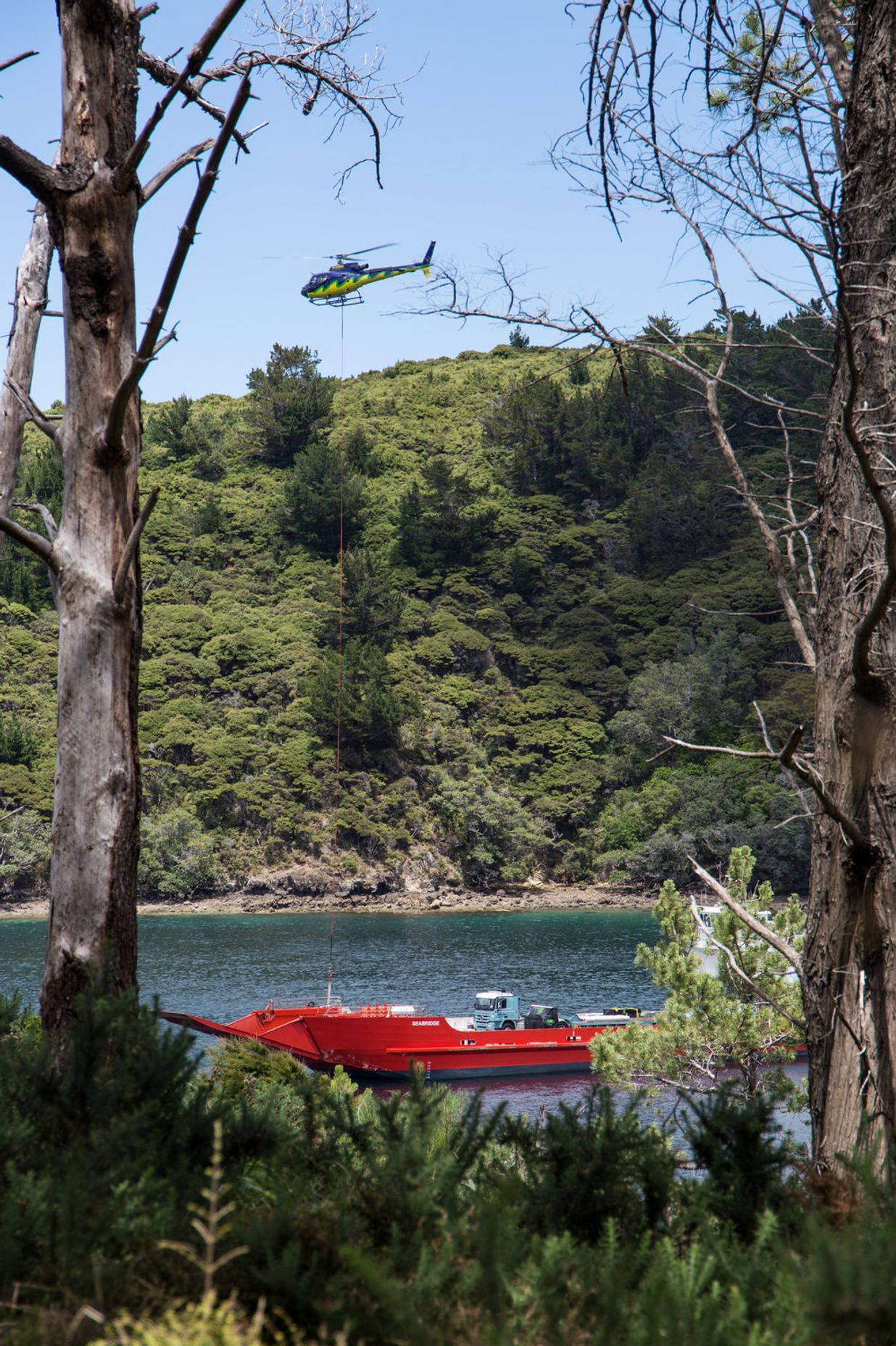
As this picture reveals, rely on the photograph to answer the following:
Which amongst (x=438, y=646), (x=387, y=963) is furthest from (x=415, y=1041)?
(x=438, y=646)

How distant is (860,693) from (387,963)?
33988 mm

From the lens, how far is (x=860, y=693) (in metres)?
3.88

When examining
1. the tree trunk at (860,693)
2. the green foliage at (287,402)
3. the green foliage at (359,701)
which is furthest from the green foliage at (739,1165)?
the green foliage at (287,402)

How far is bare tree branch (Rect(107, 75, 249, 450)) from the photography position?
308cm

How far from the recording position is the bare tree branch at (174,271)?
308 cm

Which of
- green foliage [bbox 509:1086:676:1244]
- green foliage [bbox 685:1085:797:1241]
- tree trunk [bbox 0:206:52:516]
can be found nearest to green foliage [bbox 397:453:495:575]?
tree trunk [bbox 0:206:52:516]

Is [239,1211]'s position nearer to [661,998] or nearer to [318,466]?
[661,998]

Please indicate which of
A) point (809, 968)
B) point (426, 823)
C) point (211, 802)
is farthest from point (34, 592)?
→ point (809, 968)

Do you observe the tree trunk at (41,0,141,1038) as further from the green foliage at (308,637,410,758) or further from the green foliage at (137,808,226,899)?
the green foliage at (308,637,410,758)

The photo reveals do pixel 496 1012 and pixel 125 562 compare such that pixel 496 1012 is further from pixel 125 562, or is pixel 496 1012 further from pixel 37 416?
pixel 125 562

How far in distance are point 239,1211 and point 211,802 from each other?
2156 inches

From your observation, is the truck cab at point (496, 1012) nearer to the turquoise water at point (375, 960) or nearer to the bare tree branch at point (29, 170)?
the turquoise water at point (375, 960)

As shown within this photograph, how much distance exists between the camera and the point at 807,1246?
1940mm

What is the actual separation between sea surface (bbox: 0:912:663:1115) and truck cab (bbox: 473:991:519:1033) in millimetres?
1279
